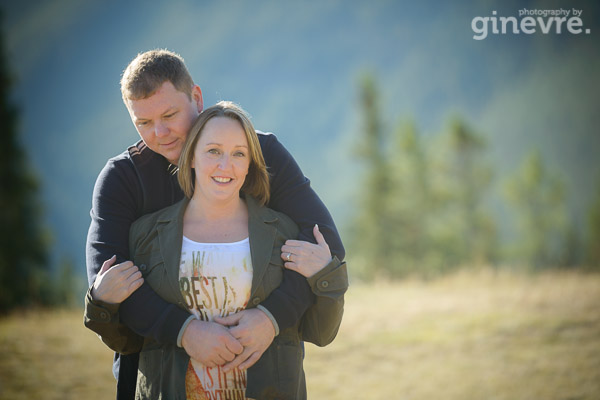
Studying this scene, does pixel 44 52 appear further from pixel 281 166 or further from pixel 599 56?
pixel 281 166

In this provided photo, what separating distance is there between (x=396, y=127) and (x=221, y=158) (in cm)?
2752

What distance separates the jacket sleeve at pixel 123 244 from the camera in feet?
7.50

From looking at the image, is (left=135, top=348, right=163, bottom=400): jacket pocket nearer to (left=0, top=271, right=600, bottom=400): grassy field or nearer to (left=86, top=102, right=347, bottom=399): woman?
(left=86, top=102, right=347, bottom=399): woman

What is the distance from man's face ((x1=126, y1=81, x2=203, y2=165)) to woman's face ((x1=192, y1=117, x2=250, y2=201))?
0.79ft

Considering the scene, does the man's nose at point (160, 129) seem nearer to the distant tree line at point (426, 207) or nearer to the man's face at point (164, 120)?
the man's face at point (164, 120)

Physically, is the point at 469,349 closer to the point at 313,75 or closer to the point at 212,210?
the point at 212,210

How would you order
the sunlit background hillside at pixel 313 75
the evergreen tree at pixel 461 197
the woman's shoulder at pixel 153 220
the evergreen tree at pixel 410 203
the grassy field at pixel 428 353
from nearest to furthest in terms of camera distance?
the woman's shoulder at pixel 153 220, the grassy field at pixel 428 353, the evergreen tree at pixel 410 203, the evergreen tree at pixel 461 197, the sunlit background hillside at pixel 313 75

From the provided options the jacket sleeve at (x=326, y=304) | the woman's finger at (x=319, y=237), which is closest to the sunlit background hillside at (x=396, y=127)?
the jacket sleeve at (x=326, y=304)

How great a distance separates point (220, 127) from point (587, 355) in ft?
24.5

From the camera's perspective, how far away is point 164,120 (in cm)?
267

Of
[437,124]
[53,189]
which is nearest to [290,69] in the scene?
[437,124]

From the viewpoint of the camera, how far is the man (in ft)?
7.51

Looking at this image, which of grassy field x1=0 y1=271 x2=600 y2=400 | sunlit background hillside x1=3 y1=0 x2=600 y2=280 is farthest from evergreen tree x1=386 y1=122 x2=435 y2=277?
sunlit background hillside x1=3 y1=0 x2=600 y2=280

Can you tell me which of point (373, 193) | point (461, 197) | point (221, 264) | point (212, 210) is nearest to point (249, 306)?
point (221, 264)
